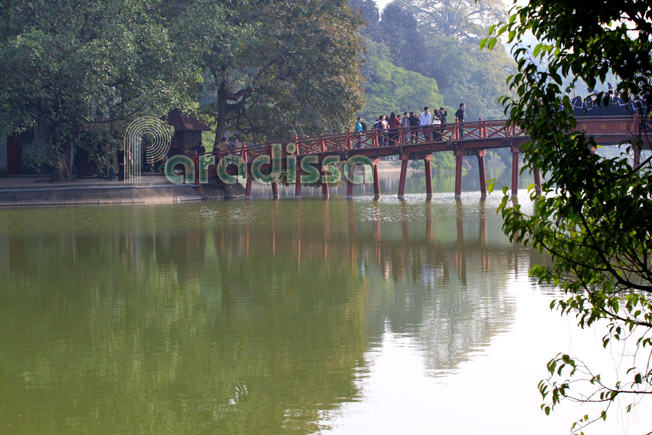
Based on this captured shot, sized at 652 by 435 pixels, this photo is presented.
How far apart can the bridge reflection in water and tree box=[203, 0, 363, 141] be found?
17049 millimetres

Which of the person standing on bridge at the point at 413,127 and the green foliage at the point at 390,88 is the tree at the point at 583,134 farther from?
the green foliage at the point at 390,88

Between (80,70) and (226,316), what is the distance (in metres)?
22.1

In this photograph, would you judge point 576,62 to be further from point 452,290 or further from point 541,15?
point 452,290

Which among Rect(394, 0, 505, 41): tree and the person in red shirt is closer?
the person in red shirt

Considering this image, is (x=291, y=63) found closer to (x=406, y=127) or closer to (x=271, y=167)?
(x=271, y=167)

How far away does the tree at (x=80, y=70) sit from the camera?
3125cm

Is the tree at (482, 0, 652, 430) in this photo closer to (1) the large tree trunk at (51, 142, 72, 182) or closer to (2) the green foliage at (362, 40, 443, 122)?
(1) the large tree trunk at (51, 142, 72, 182)

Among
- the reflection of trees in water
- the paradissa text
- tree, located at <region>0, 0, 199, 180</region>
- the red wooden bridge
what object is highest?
tree, located at <region>0, 0, 199, 180</region>

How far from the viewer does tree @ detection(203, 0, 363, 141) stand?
3834cm

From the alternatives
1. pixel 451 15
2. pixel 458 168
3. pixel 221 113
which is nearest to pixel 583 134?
pixel 458 168

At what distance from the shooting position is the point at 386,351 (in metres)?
9.39

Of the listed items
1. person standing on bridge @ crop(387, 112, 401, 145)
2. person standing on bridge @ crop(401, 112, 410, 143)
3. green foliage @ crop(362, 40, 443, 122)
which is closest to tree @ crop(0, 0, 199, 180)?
person standing on bridge @ crop(387, 112, 401, 145)

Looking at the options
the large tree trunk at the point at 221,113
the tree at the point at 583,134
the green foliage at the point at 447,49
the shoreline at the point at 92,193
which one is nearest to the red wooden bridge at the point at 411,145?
the shoreline at the point at 92,193

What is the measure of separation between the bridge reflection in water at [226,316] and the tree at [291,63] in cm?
1705
